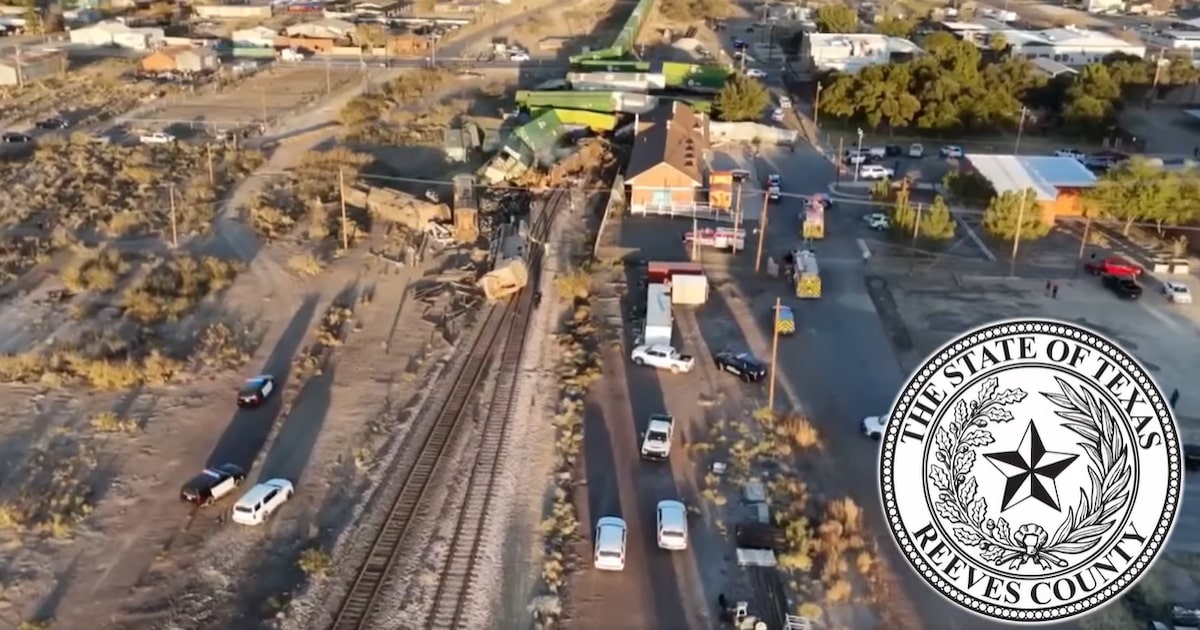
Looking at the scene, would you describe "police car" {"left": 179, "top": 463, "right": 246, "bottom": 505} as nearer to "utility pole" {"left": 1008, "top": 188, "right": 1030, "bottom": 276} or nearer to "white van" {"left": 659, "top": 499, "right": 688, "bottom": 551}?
"white van" {"left": 659, "top": 499, "right": 688, "bottom": 551}

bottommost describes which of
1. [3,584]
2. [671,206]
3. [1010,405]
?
[3,584]

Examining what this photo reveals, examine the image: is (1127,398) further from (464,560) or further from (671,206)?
(671,206)

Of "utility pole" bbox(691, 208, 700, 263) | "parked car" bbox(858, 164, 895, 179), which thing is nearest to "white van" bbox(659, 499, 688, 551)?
"utility pole" bbox(691, 208, 700, 263)

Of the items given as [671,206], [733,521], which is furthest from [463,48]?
[733,521]

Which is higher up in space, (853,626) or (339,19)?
Answer: (339,19)

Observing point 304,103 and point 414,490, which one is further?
point 304,103

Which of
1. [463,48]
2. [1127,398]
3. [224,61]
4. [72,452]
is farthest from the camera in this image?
[463,48]
